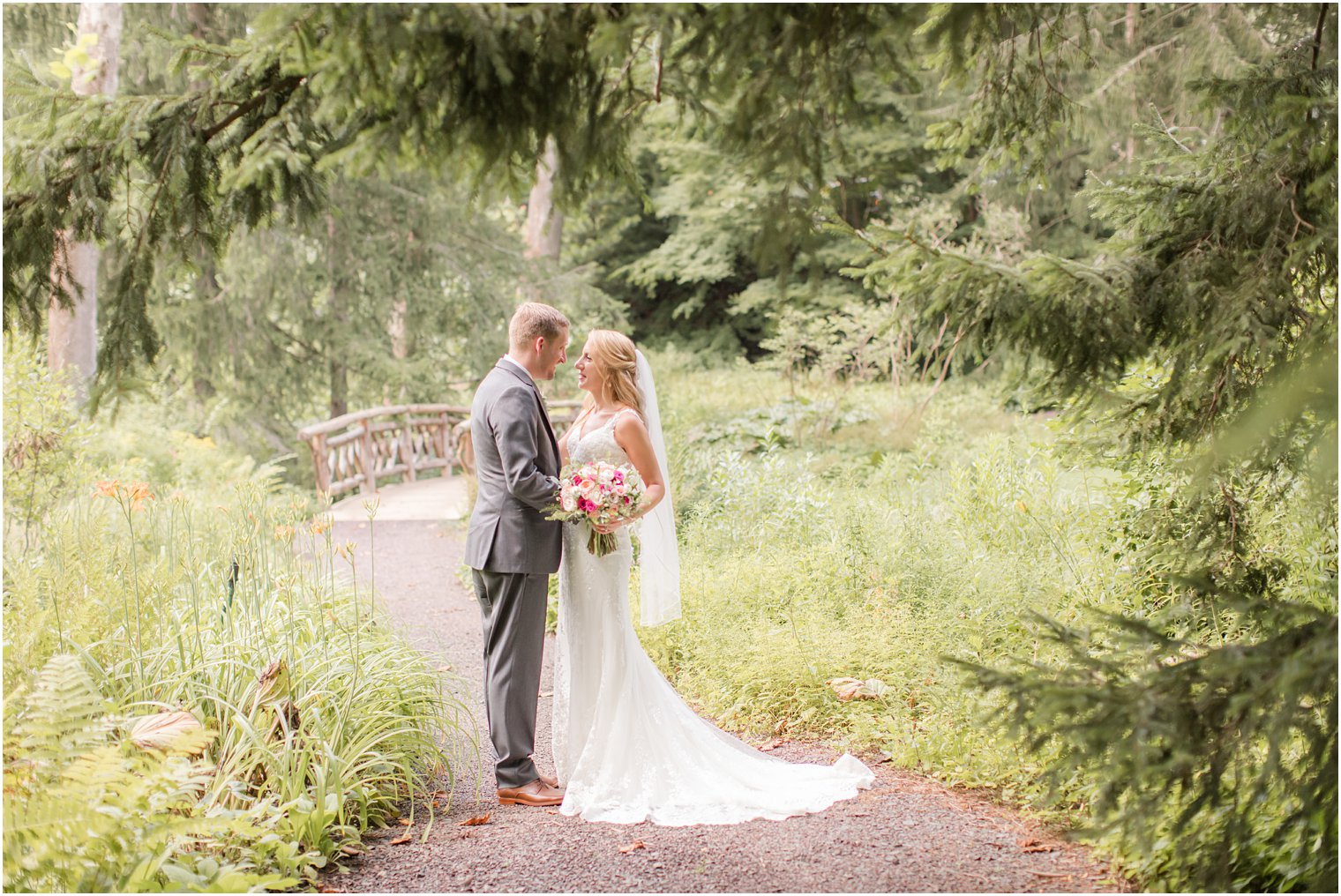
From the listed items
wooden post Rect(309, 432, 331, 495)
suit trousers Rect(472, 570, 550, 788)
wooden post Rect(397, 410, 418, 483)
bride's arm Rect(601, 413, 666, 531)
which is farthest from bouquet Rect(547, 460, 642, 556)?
wooden post Rect(397, 410, 418, 483)

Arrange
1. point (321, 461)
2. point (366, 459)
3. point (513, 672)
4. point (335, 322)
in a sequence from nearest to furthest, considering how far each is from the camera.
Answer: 1. point (513, 672)
2. point (321, 461)
3. point (366, 459)
4. point (335, 322)

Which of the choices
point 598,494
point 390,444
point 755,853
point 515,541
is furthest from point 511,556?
point 390,444

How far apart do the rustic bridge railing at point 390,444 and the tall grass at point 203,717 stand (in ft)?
26.3

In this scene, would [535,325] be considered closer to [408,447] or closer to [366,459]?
[366,459]

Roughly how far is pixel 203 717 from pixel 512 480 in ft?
4.75

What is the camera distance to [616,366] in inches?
182

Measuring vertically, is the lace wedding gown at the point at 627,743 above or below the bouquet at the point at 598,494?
below

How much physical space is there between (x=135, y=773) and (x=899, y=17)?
3.32 metres

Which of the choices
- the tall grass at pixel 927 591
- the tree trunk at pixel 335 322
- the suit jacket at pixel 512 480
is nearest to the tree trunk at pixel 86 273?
the tree trunk at pixel 335 322

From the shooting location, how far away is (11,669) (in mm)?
3584

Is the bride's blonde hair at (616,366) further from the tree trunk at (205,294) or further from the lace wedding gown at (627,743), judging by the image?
the tree trunk at (205,294)

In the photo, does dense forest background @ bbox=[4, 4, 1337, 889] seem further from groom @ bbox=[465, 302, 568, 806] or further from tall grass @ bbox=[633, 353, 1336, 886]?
groom @ bbox=[465, 302, 568, 806]

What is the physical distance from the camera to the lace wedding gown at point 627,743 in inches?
162

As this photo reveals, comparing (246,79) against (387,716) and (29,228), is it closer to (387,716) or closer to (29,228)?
(29,228)
